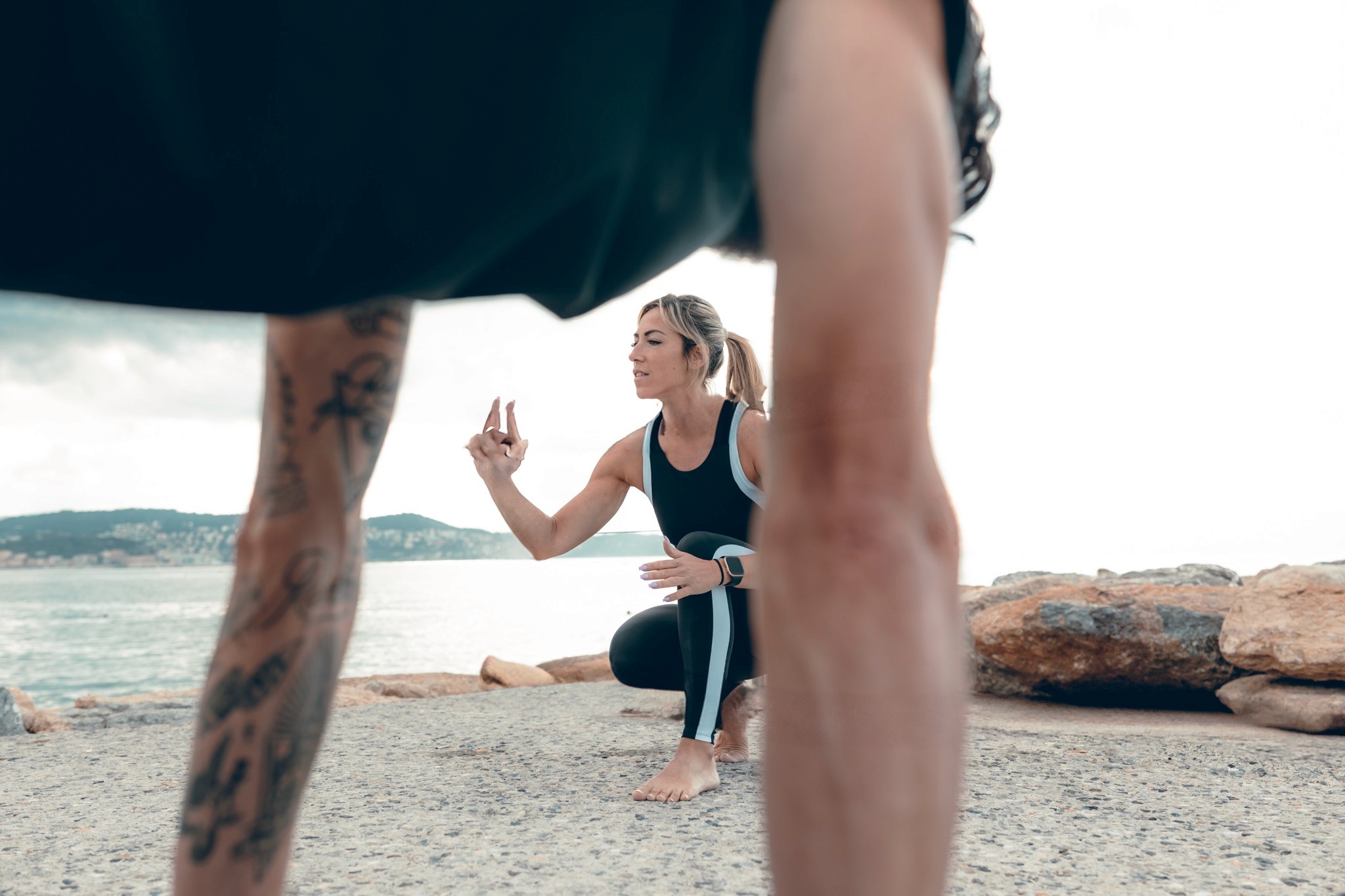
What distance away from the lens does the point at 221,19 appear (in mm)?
821

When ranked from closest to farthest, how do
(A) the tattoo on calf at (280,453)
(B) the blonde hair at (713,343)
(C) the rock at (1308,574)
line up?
(A) the tattoo on calf at (280,453) → (B) the blonde hair at (713,343) → (C) the rock at (1308,574)

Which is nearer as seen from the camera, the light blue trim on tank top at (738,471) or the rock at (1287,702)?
the light blue trim on tank top at (738,471)

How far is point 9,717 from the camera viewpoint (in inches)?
186

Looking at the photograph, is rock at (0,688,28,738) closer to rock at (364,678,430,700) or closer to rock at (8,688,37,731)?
rock at (8,688,37,731)

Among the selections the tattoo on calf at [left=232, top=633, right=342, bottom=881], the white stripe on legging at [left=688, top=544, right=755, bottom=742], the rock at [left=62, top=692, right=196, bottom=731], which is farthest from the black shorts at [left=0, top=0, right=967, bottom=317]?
the rock at [left=62, top=692, right=196, bottom=731]

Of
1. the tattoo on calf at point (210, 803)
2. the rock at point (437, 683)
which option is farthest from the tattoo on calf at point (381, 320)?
the rock at point (437, 683)

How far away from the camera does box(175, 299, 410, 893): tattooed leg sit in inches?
40.2

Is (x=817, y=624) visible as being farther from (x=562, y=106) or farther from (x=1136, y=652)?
(x=1136, y=652)

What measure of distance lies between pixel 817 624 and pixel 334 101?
2.05ft

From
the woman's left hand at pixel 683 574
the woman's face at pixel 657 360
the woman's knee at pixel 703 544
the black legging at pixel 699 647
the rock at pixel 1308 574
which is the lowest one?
the black legging at pixel 699 647

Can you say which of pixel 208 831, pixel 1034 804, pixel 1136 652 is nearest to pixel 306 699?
pixel 208 831

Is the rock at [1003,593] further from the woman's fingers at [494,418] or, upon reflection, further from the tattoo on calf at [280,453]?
the tattoo on calf at [280,453]

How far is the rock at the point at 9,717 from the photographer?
468cm

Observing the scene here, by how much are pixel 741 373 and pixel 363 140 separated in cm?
293
